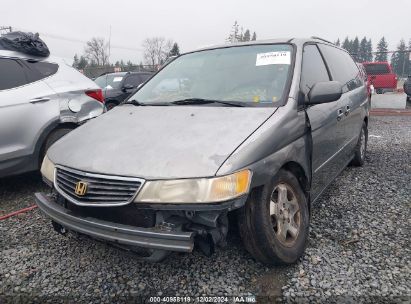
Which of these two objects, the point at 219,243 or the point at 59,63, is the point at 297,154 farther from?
the point at 59,63

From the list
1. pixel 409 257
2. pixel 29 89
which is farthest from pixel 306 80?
pixel 29 89

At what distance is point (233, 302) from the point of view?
2.07 meters

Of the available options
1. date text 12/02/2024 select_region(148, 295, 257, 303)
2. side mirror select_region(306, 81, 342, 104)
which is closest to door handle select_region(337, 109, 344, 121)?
side mirror select_region(306, 81, 342, 104)

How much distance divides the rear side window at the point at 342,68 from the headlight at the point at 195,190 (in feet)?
7.19

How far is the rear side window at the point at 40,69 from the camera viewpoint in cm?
409

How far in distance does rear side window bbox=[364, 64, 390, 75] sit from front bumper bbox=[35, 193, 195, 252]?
18659 mm

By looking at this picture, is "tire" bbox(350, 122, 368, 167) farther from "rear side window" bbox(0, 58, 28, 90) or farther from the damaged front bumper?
"rear side window" bbox(0, 58, 28, 90)

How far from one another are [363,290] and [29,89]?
12.7 feet

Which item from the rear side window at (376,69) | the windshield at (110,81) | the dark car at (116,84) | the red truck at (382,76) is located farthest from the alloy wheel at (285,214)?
the rear side window at (376,69)

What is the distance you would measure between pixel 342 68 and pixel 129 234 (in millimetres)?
3257

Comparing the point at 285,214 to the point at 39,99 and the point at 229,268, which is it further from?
the point at 39,99

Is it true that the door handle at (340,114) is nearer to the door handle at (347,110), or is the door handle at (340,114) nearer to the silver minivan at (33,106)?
the door handle at (347,110)

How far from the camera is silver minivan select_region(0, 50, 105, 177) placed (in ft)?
12.2

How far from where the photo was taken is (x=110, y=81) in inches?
406
